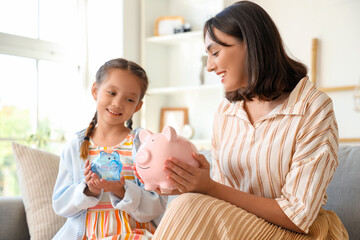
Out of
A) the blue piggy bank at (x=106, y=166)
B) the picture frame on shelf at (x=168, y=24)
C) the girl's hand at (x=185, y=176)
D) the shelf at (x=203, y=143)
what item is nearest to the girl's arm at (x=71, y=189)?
the blue piggy bank at (x=106, y=166)

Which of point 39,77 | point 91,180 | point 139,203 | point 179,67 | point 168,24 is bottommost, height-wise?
point 139,203

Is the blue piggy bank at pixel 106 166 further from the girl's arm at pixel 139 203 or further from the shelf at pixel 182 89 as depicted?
the shelf at pixel 182 89

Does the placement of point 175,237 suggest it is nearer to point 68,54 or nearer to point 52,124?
point 52,124

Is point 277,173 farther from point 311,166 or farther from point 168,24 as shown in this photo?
point 168,24

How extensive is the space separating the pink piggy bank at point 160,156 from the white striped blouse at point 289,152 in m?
0.27

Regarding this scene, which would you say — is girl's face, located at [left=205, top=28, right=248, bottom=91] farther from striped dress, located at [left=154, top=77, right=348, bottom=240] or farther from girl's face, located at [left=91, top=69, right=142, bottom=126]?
girl's face, located at [left=91, top=69, right=142, bottom=126]

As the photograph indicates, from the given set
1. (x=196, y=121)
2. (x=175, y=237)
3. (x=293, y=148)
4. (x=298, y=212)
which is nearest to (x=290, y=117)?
(x=293, y=148)

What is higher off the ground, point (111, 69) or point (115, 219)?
point (111, 69)

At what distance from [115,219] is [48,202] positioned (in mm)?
567

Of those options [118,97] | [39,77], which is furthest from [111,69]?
[39,77]

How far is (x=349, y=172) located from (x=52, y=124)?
273 centimetres

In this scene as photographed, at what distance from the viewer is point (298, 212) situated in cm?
140

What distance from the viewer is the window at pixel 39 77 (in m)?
3.59

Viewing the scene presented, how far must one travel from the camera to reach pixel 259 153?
1590mm
